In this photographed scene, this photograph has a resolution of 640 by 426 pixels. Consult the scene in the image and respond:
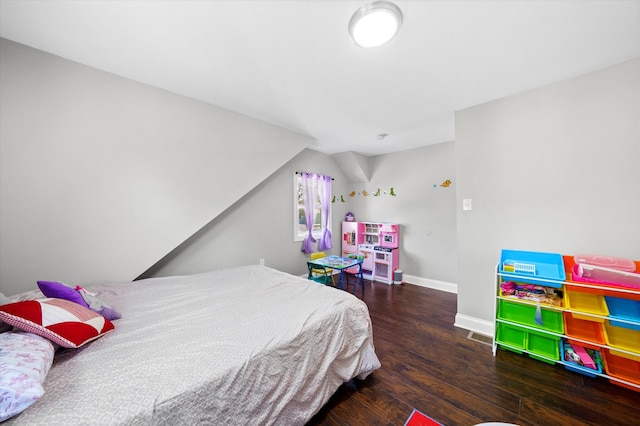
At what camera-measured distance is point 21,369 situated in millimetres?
746

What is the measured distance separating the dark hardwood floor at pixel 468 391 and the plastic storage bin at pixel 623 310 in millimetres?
471

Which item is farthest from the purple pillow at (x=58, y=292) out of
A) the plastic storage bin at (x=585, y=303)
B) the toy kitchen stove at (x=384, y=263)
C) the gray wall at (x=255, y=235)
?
the toy kitchen stove at (x=384, y=263)

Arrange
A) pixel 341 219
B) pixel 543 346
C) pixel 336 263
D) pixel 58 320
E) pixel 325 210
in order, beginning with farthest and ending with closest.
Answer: pixel 341 219
pixel 325 210
pixel 336 263
pixel 543 346
pixel 58 320

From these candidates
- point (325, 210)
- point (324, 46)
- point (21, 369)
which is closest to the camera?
point (21, 369)

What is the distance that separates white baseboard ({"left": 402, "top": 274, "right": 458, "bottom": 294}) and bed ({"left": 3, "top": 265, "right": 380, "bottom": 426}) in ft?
8.48

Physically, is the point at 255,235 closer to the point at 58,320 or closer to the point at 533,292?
the point at 58,320

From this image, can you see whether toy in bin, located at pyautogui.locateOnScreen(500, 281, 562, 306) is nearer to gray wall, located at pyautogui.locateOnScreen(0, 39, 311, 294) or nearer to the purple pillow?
gray wall, located at pyautogui.locateOnScreen(0, 39, 311, 294)

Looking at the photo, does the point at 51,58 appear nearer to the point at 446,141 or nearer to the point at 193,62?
the point at 193,62

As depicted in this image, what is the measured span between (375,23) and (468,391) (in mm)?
2510

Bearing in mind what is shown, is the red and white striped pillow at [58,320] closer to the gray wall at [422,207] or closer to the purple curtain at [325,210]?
the purple curtain at [325,210]

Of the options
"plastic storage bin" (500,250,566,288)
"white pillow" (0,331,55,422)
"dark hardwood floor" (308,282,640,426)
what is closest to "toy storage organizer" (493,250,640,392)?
"plastic storage bin" (500,250,566,288)

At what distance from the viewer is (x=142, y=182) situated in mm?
2051

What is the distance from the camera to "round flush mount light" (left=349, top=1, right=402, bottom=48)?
1241 millimetres

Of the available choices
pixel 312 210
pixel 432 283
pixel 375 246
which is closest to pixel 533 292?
pixel 432 283
